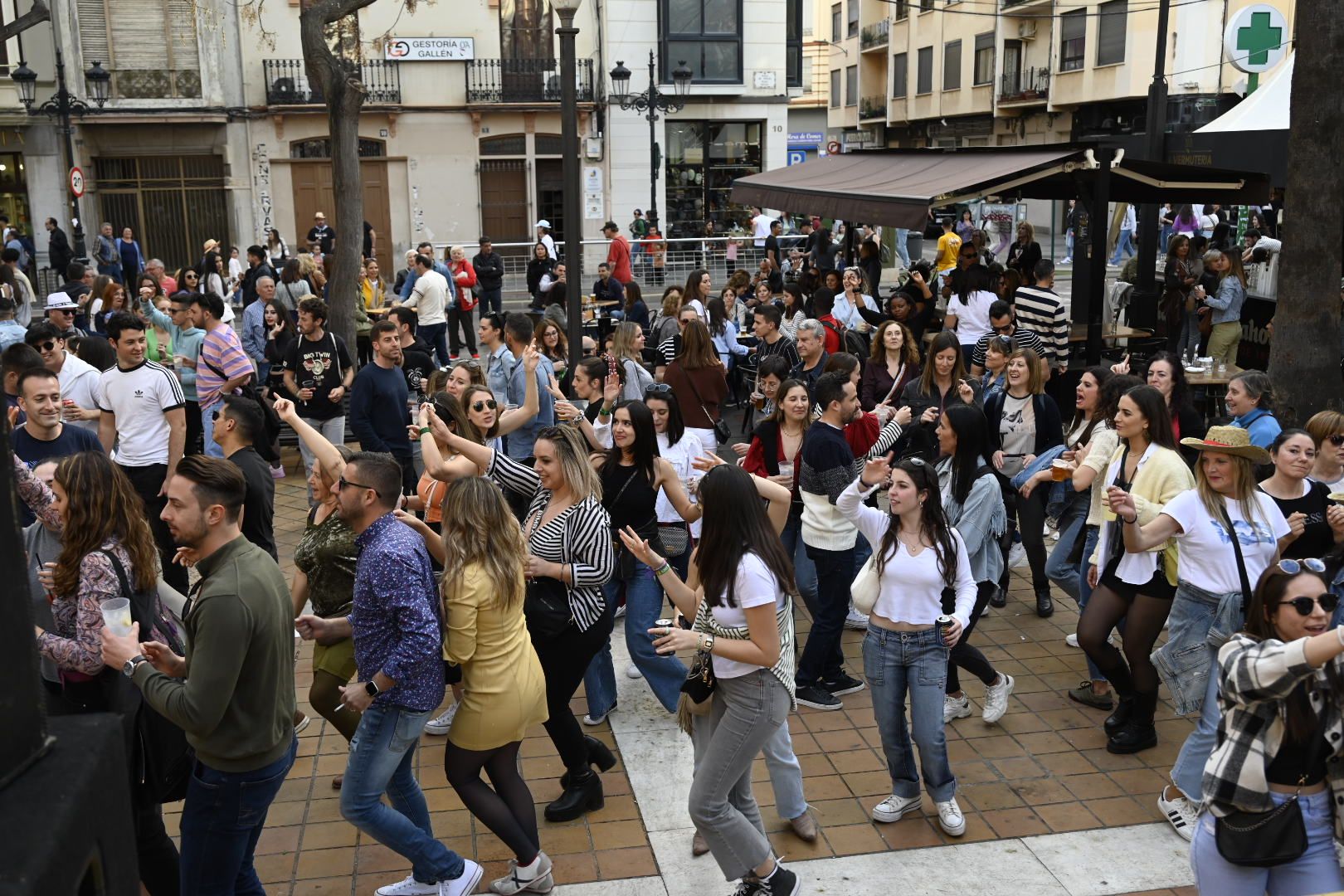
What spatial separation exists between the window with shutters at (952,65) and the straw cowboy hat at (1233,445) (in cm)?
4303

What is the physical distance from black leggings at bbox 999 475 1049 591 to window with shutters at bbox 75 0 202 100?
27288 mm

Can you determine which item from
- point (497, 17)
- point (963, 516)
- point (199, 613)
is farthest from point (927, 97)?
point (199, 613)

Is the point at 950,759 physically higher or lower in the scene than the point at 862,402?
lower

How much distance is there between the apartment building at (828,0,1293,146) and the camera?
34.9m

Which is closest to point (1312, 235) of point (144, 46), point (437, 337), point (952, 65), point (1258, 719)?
point (1258, 719)

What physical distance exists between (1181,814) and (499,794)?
9.59ft

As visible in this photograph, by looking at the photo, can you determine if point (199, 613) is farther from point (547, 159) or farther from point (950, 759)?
point (547, 159)

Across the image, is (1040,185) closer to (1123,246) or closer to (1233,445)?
(1233,445)

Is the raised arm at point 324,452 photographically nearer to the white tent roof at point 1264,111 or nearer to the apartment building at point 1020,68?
the white tent roof at point 1264,111

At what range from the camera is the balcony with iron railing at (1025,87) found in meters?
40.6

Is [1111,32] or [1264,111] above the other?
[1111,32]

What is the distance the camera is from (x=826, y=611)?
6414 millimetres

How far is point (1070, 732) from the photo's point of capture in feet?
20.3

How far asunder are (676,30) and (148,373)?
2558 centimetres
